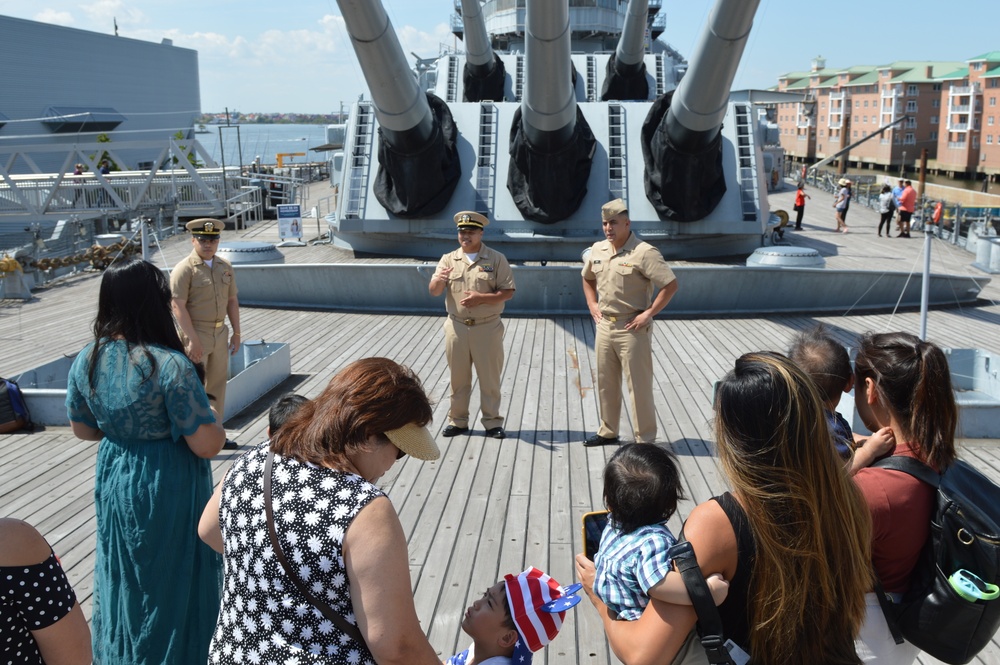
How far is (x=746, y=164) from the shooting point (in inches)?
383

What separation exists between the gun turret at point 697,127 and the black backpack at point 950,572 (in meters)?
5.70

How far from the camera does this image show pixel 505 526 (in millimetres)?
3838

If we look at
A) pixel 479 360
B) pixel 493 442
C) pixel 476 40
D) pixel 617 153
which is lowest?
pixel 493 442

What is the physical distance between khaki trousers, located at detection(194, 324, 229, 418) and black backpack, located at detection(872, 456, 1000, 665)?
3822mm

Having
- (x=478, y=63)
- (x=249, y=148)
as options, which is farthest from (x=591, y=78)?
(x=249, y=148)

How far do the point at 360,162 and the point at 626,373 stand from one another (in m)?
6.29

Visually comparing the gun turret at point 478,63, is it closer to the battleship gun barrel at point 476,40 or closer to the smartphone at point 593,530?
the battleship gun barrel at point 476,40

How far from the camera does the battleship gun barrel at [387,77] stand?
735cm

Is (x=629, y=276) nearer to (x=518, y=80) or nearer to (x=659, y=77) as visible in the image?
(x=518, y=80)

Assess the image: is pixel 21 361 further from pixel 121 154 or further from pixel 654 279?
pixel 121 154

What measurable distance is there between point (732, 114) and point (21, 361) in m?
7.91

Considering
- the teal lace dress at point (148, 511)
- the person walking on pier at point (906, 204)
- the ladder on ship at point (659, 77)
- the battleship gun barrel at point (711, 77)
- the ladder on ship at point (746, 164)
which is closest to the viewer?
the teal lace dress at point (148, 511)

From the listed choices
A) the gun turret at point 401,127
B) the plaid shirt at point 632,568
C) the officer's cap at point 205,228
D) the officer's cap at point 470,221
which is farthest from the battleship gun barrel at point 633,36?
the plaid shirt at point 632,568

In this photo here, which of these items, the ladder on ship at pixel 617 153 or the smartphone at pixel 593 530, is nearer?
the smartphone at pixel 593 530
